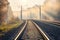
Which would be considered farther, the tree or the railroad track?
the tree

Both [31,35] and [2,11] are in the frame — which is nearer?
[31,35]

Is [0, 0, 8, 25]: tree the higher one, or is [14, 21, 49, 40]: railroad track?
[0, 0, 8, 25]: tree

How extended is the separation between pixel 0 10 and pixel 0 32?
87.2 inches

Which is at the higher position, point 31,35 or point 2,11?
point 2,11

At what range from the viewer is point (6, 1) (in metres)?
21.5

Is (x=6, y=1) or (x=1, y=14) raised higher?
(x=6, y=1)

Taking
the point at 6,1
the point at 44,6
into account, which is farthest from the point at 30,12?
the point at 6,1

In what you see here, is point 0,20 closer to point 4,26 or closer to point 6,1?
point 4,26

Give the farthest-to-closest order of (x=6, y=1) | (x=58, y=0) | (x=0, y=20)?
(x=58, y=0) → (x=6, y=1) → (x=0, y=20)

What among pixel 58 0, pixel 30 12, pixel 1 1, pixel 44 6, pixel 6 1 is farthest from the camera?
pixel 30 12

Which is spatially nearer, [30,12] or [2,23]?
[2,23]

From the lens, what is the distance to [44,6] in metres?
102

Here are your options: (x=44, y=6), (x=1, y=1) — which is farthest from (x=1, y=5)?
(x=44, y=6)

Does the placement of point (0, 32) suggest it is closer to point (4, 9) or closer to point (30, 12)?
point (4, 9)
